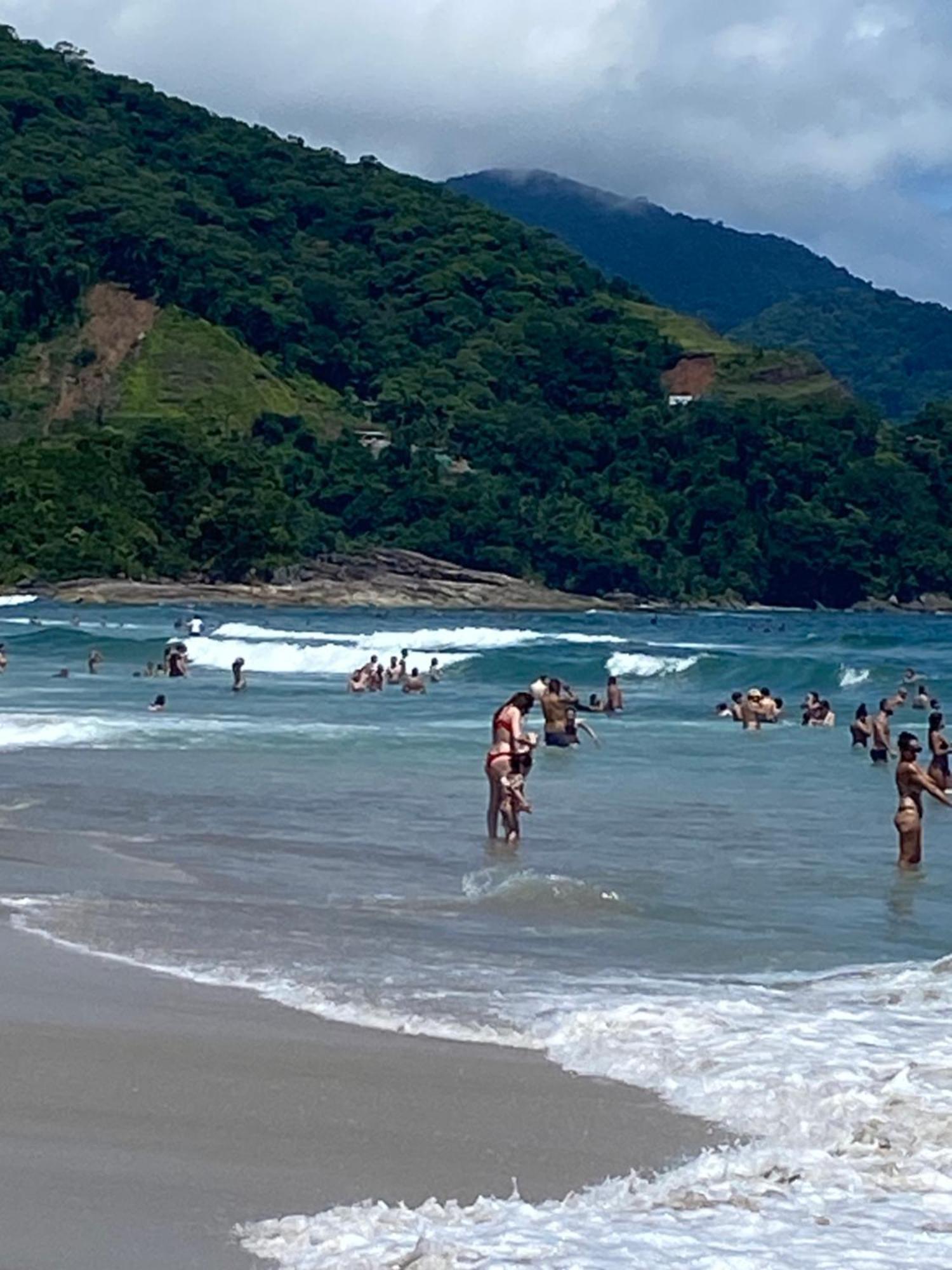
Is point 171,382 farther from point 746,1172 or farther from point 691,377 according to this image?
point 746,1172

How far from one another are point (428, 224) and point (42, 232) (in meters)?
32.1

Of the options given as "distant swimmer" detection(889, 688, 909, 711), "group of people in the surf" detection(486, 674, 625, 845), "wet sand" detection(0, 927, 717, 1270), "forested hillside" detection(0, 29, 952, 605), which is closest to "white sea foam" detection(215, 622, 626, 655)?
"distant swimmer" detection(889, 688, 909, 711)

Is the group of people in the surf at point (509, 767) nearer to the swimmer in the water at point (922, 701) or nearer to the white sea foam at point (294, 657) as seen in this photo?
the swimmer in the water at point (922, 701)

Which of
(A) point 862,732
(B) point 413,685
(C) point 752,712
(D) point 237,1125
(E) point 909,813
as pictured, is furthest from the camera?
(B) point 413,685

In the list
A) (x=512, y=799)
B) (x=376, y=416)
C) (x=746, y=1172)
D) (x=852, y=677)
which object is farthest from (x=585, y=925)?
(x=376, y=416)

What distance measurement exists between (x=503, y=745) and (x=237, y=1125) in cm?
944

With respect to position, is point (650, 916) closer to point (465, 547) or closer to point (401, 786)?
point (401, 786)

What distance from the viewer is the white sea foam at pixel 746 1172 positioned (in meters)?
5.71

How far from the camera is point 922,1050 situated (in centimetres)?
822

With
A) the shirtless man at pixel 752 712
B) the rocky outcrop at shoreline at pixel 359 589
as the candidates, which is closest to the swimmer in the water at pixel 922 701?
the shirtless man at pixel 752 712

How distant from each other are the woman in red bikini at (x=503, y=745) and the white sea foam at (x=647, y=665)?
98.2 feet

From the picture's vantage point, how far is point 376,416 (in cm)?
12662

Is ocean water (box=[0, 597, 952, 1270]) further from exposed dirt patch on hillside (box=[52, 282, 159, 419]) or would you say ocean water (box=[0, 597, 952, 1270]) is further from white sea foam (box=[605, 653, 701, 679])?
exposed dirt patch on hillside (box=[52, 282, 159, 419])

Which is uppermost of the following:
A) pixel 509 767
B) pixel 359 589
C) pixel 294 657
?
pixel 359 589
